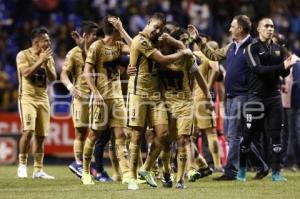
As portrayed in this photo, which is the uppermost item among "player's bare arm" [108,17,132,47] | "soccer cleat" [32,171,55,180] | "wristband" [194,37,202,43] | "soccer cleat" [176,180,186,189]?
"player's bare arm" [108,17,132,47]

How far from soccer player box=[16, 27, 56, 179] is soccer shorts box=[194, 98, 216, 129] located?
8.29 ft

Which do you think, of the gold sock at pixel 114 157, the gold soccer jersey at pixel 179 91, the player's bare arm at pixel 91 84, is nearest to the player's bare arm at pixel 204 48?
the gold soccer jersey at pixel 179 91

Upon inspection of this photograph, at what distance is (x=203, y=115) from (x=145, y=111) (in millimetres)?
3142

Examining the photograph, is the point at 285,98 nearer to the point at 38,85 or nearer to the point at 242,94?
the point at 242,94

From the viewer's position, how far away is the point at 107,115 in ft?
47.3

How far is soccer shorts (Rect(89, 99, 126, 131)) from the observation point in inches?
560

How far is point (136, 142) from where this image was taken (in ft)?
43.8

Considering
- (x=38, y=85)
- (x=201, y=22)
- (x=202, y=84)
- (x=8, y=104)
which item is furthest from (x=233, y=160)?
(x=201, y=22)

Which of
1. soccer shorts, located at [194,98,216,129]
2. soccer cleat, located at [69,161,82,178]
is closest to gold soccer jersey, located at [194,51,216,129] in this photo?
soccer shorts, located at [194,98,216,129]

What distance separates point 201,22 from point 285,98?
306 inches

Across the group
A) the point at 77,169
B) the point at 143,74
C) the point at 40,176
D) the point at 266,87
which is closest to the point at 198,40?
the point at 266,87

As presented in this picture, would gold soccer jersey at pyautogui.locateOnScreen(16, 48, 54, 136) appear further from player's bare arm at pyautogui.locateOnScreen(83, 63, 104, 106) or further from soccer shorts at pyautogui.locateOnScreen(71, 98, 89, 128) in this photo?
player's bare arm at pyautogui.locateOnScreen(83, 63, 104, 106)

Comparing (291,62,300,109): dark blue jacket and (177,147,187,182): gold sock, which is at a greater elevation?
(291,62,300,109): dark blue jacket

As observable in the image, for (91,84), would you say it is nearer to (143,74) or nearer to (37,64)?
(143,74)
